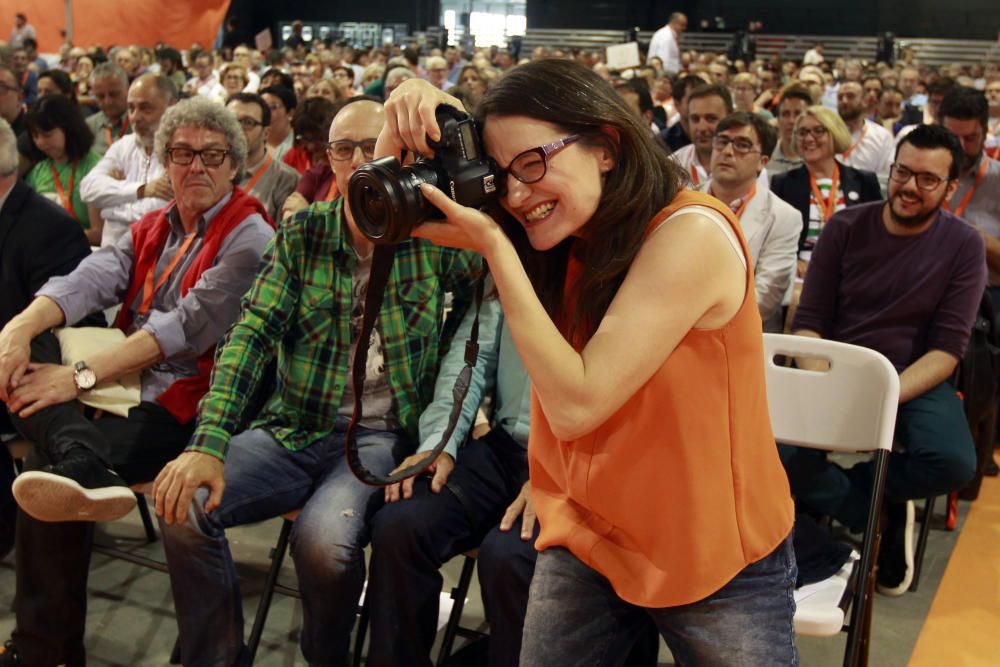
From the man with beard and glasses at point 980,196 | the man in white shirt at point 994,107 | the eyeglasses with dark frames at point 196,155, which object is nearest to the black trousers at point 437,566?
the eyeglasses with dark frames at point 196,155

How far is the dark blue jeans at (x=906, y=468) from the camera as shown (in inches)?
99.6

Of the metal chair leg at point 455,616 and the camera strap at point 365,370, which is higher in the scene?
the camera strap at point 365,370

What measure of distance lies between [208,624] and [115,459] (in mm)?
498

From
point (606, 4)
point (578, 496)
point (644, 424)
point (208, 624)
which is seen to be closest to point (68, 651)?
point (208, 624)

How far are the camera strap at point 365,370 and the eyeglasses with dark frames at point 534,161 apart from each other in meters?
0.20

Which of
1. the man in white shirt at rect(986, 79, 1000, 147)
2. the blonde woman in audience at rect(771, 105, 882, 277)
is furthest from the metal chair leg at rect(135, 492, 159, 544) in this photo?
the man in white shirt at rect(986, 79, 1000, 147)

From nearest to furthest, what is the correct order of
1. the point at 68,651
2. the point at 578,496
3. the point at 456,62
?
the point at 578,496 → the point at 68,651 → the point at 456,62

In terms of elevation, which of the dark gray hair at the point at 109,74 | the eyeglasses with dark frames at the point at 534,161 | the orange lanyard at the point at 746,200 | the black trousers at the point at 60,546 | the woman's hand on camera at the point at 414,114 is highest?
the woman's hand on camera at the point at 414,114

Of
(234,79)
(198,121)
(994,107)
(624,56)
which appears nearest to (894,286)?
(198,121)

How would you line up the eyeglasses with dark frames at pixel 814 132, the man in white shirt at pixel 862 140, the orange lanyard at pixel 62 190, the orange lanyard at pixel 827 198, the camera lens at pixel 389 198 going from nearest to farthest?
the camera lens at pixel 389 198
the orange lanyard at pixel 827 198
the eyeglasses with dark frames at pixel 814 132
the orange lanyard at pixel 62 190
the man in white shirt at pixel 862 140

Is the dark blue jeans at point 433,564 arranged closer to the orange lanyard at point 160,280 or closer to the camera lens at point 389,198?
the camera lens at point 389,198

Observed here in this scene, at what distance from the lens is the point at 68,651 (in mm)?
2242

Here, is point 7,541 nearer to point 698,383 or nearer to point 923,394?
point 698,383

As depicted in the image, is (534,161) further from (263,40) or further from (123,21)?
(123,21)
